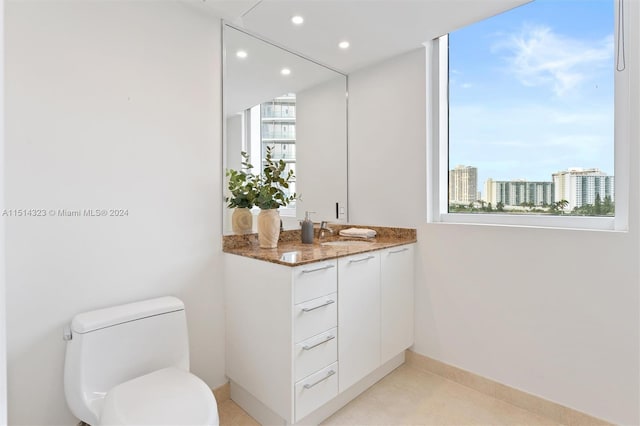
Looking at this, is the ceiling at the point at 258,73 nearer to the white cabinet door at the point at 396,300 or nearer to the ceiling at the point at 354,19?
the ceiling at the point at 354,19

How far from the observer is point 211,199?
6.52ft

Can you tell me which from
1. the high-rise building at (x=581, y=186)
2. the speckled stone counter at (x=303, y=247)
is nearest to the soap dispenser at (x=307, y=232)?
the speckled stone counter at (x=303, y=247)

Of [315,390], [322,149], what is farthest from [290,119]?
[315,390]

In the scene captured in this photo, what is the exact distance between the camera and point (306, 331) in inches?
66.7

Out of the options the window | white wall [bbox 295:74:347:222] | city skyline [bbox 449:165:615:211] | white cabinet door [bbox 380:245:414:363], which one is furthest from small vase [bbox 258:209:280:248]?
city skyline [bbox 449:165:615:211]

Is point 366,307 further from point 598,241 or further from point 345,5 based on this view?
point 345,5

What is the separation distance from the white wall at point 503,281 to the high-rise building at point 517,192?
0.21 m

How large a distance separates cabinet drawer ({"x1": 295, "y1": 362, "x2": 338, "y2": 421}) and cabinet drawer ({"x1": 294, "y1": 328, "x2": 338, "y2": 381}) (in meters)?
0.04

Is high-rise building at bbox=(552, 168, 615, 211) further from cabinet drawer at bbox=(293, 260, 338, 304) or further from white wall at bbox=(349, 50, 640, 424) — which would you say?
cabinet drawer at bbox=(293, 260, 338, 304)

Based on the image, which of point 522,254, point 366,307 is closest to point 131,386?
point 366,307

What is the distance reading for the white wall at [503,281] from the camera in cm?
169

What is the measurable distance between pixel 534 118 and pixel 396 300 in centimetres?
139

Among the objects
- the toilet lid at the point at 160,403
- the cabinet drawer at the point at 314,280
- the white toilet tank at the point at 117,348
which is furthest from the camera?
the cabinet drawer at the point at 314,280

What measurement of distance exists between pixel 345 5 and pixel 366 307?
1.72m
